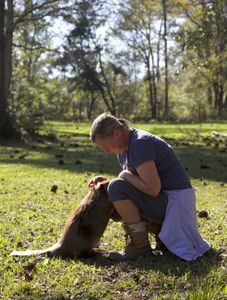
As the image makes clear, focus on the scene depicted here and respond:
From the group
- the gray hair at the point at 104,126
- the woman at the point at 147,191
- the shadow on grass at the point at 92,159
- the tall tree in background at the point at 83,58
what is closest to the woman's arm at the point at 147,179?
the woman at the point at 147,191

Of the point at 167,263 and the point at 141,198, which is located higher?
the point at 141,198

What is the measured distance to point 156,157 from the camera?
491 cm

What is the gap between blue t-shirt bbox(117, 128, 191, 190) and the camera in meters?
4.82

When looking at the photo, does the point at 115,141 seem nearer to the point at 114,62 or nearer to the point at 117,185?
the point at 117,185

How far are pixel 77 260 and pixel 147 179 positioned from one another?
100 cm

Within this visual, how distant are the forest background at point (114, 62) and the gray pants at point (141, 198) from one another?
705 centimetres

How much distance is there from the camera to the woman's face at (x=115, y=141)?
488 cm

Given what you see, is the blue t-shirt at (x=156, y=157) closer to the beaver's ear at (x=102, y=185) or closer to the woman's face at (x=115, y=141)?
the woman's face at (x=115, y=141)

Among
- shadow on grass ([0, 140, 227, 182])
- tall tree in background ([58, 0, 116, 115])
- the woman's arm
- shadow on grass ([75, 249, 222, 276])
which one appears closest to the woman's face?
the woman's arm

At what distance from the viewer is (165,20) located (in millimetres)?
42938

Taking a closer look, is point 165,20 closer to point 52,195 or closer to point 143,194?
point 52,195

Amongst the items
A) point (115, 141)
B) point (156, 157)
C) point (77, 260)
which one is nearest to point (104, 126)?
point (115, 141)

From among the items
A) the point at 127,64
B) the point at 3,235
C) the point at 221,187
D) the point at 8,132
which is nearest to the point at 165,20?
the point at 127,64

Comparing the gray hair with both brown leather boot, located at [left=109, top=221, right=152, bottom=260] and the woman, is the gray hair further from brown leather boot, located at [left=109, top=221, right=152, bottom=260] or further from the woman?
brown leather boot, located at [left=109, top=221, right=152, bottom=260]
